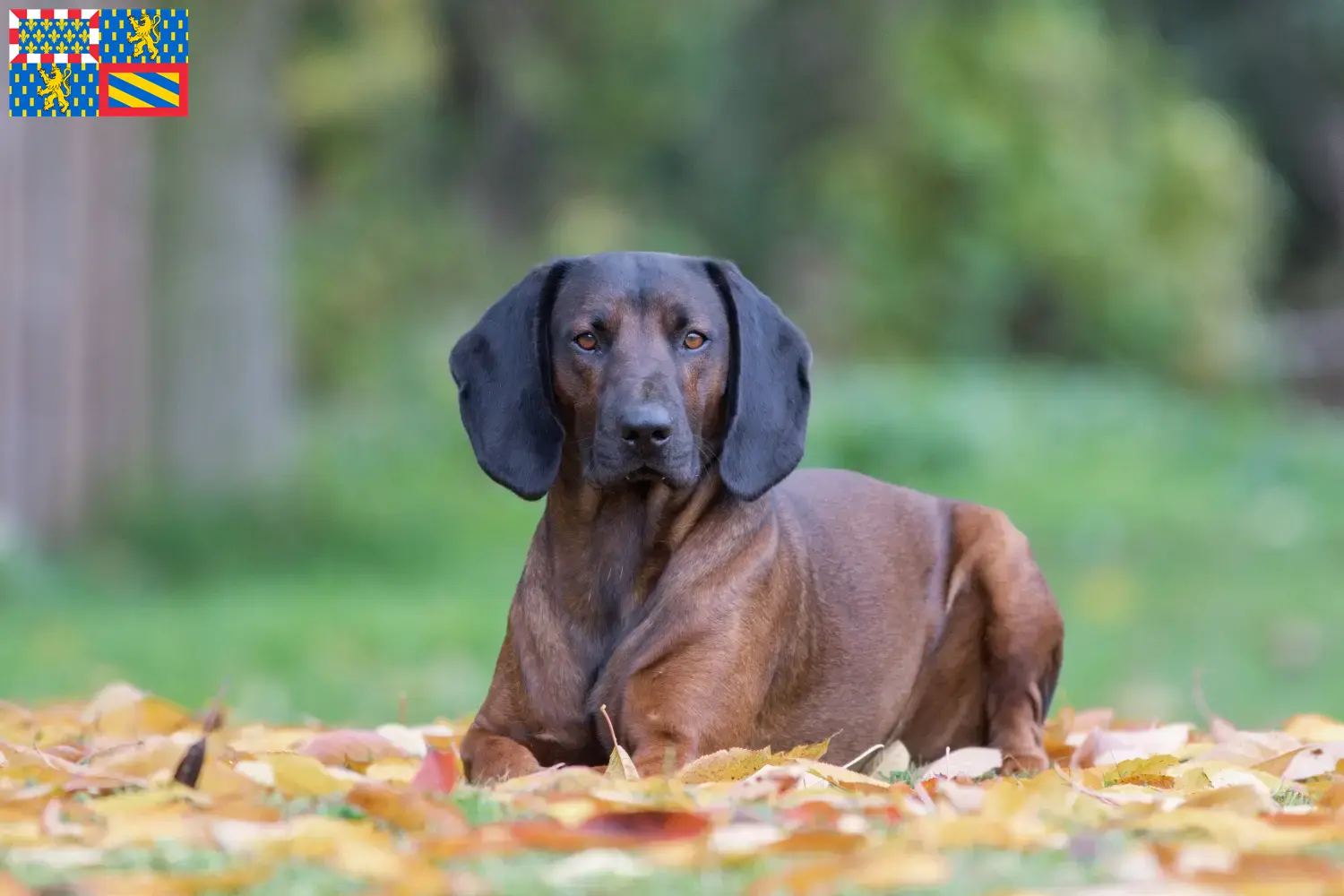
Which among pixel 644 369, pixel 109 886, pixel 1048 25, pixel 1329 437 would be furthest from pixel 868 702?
pixel 1048 25

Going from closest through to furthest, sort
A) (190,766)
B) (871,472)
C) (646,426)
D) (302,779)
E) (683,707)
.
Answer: (302,779) < (190,766) < (646,426) < (683,707) < (871,472)

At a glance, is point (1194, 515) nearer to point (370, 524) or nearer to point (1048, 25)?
point (370, 524)

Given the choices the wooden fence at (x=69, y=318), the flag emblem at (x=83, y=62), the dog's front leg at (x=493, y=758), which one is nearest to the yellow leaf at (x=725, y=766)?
the dog's front leg at (x=493, y=758)

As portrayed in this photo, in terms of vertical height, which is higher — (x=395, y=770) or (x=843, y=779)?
(x=843, y=779)

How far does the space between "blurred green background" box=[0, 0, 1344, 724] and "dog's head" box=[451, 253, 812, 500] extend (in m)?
3.41

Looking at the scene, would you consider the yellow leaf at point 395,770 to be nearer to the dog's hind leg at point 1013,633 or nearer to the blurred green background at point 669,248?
the dog's hind leg at point 1013,633

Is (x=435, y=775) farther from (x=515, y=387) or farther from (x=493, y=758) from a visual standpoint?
(x=515, y=387)

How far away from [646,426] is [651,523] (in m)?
0.41

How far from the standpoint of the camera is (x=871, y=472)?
549 inches

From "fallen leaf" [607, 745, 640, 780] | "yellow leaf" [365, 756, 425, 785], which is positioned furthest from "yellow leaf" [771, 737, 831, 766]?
"yellow leaf" [365, 756, 425, 785]

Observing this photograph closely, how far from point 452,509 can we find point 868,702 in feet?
30.2

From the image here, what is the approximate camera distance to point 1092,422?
16.4 meters

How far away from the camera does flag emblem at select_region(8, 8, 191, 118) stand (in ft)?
31.5

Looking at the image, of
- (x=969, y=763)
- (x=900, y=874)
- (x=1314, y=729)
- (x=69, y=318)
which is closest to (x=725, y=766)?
(x=969, y=763)
